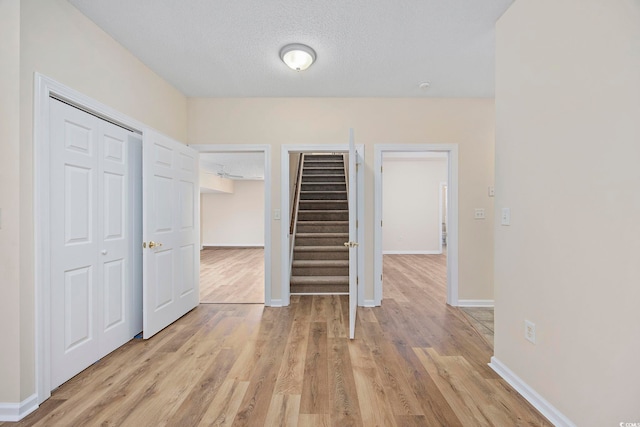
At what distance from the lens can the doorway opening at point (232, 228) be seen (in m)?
4.34

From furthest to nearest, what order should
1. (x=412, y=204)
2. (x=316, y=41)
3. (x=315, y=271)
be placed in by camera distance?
(x=412, y=204) → (x=315, y=271) → (x=316, y=41)

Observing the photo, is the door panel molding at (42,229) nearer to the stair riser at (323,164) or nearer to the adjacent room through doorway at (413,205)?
the stair riser at (323,164)

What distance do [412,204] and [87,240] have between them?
7350 mm

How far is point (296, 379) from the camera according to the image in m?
1.90

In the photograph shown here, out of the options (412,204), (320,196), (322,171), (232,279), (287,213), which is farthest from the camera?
(412,204)

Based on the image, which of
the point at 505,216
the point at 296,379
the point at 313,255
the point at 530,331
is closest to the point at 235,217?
the point at 313,255

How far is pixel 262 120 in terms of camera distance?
3.45 m

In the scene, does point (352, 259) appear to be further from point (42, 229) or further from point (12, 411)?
point (12, 411)

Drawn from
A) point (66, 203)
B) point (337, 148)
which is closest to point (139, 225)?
point (66, 203)

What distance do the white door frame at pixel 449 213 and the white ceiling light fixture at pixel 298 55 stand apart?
1.37 metres

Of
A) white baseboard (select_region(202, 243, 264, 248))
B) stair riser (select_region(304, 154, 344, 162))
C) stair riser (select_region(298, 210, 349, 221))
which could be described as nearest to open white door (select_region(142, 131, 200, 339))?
stair riser (select_region(298, 210, 349, 221))

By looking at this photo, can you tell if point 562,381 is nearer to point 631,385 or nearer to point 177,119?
point 631,385

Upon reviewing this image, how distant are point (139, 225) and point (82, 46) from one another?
1.48 metres

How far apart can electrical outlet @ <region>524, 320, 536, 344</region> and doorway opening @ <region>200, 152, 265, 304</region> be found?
282 cm
